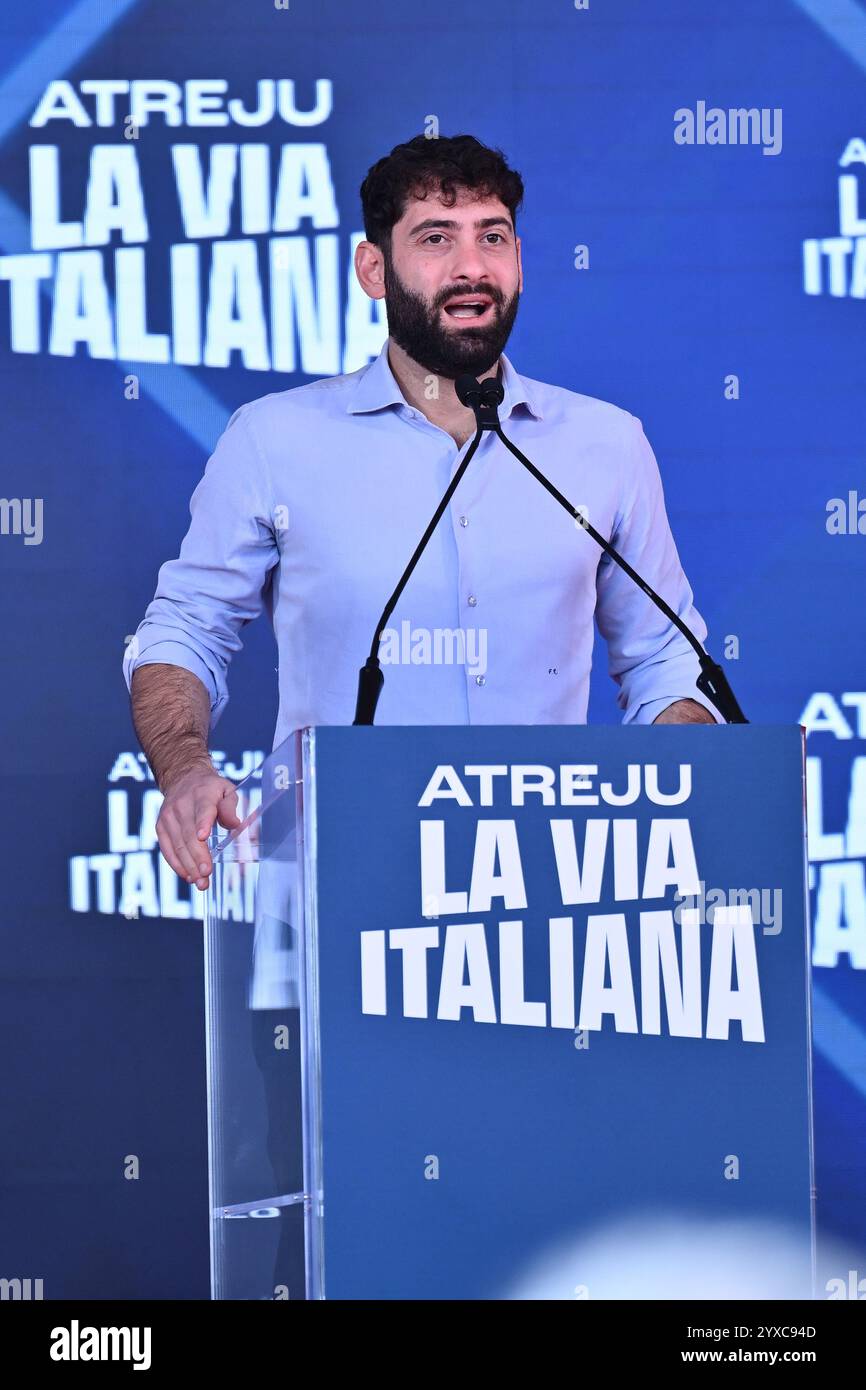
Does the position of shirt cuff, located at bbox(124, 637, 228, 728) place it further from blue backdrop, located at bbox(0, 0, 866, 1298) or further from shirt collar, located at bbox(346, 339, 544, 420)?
blue backdrop, located at bbox(0, 0, 866, 1298)

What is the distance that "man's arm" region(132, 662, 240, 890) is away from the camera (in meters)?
1.71

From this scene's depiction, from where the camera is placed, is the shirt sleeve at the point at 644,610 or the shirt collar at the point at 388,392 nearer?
the shirt sleeve at the point at 644,610

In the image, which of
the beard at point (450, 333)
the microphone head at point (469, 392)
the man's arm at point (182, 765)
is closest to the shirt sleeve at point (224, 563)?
the man's arm at point (182, 765)

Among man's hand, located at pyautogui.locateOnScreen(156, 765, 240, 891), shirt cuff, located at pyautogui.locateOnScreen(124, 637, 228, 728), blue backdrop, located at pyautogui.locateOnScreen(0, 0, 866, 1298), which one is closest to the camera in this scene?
man's hand, located at pyautogui.locateOnScreen(156, 765, 240, 891)

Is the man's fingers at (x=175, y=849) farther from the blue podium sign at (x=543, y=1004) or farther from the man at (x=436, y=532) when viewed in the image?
the man at (x=436, y=532)

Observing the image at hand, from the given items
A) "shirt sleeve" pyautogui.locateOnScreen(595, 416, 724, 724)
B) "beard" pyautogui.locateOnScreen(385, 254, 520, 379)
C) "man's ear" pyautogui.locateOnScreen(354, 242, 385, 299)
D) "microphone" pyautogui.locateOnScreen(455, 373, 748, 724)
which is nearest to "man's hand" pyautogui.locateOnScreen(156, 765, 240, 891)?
"microphone" pyautogui.locateOnScreen(455, 373, 748, 724)

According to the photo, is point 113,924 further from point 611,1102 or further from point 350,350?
point 611,1102

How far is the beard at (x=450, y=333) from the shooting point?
2426mm

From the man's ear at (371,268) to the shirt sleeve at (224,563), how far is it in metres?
0.29

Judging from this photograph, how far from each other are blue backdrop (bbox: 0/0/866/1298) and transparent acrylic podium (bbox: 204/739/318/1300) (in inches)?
64.6

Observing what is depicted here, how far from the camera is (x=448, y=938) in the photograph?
1.38m
